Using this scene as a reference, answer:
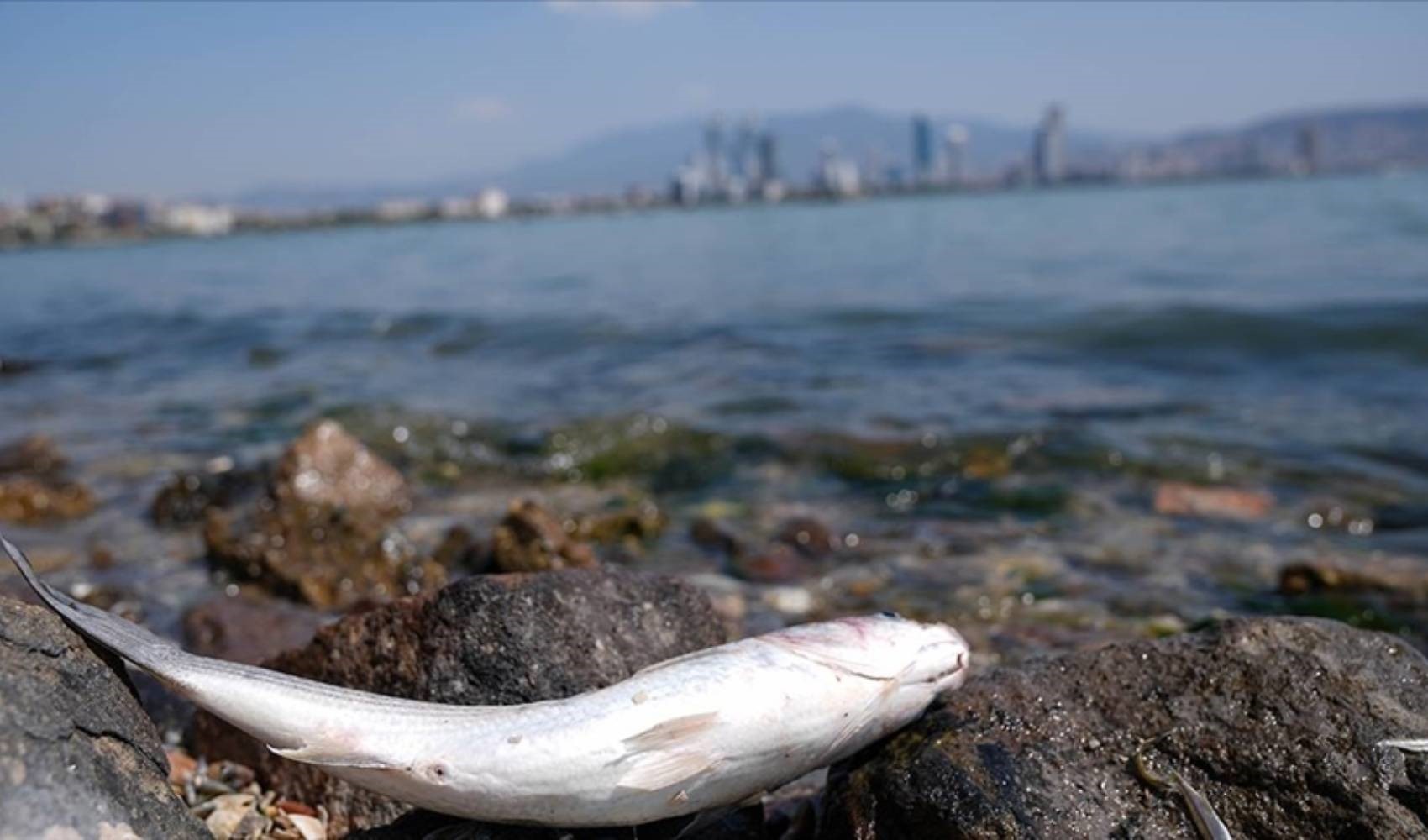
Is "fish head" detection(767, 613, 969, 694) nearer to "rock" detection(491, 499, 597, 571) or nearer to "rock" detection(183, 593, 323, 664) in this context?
"rock" detection(183, 593, 323, 664)

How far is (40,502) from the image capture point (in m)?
9.10

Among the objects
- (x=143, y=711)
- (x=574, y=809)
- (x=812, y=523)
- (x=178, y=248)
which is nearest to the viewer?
(x=574, y=809)

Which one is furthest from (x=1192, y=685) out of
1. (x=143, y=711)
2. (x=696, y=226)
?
(x=696, y=226)

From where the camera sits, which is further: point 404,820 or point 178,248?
point 178,248

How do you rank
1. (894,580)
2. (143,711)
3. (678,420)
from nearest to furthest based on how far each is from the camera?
(143,711) → (894,580) → (678,420)

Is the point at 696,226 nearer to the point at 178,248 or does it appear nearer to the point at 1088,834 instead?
the point at 178,248

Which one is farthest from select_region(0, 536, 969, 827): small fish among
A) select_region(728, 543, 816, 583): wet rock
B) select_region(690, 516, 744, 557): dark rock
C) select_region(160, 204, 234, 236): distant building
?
select_region(160, 204, 234, 236): distant building

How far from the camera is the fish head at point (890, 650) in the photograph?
3.37 m

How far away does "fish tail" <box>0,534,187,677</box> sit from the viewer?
9.86 feet

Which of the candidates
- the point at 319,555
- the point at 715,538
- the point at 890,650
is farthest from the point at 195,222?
the point at 890,650

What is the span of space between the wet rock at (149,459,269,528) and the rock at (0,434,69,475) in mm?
1870

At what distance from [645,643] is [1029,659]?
4.21ft

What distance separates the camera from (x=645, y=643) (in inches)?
149

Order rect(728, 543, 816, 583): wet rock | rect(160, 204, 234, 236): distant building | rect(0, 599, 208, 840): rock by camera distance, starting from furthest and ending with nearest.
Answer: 1. rect(160, 204, 234, 236): distant building
2. rect(728, 543, 816, 583): wet rock
3. rect(0, 599, 208, 840): rock
